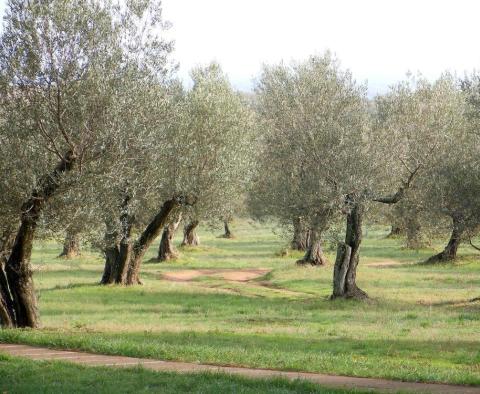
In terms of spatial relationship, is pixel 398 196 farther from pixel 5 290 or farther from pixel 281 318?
pixel 5 290

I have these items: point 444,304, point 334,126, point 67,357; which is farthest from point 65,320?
point 444,304

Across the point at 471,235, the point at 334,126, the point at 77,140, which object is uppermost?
the point at 334,126

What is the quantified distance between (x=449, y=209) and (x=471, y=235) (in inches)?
58.1

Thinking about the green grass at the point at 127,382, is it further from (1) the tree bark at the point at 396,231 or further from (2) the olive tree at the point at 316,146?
(1) the tree bark at the point at 396,231

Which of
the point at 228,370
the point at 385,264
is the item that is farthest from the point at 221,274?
the point at 228,370

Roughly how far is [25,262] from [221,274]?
25468 millimetres

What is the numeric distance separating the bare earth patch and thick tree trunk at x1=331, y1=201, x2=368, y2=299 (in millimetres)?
10678

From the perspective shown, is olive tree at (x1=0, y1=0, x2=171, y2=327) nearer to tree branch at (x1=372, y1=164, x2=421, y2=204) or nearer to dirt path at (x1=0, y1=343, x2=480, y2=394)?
dirt path at (x1=0, y1=343, x2=480, y2=394)

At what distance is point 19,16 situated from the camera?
1906cm

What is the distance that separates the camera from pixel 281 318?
94.2 feet

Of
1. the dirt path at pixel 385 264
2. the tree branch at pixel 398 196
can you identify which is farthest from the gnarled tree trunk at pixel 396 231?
the tree branch at pixel 398 196

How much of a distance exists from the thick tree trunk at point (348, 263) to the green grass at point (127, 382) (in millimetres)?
21636

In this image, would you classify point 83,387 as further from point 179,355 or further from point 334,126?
point 334,126

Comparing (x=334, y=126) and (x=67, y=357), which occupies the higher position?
(x=334, y=126)
